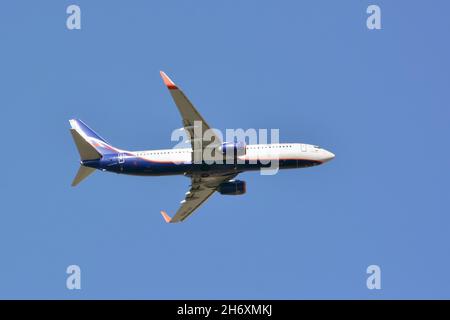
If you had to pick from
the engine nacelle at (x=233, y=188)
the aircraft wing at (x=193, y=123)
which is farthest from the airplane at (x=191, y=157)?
the engine nacelle at (x=233, y=188)

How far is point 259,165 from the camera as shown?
91.6m

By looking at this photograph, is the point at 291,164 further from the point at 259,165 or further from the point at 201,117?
the point at 201,117

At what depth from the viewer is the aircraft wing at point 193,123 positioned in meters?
83.9

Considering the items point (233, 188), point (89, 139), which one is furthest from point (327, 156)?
point (89, 139)

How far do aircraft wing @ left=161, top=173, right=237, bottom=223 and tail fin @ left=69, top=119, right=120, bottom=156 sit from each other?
874 centimetres

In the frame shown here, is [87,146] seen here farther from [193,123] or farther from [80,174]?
[193,123]

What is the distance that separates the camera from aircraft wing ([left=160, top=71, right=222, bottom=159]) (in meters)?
83.9

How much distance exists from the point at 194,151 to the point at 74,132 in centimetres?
1103

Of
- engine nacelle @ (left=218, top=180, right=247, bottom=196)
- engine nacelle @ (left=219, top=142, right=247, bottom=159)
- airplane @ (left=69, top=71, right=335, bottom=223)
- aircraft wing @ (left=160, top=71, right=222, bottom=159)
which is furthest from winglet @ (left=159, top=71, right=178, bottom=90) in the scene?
engine nacelle @ (left=218, top=180, right=247, bottom=196)

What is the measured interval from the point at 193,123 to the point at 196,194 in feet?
43.7

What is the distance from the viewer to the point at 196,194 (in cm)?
9812

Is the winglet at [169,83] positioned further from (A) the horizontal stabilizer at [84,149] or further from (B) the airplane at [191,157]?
(A) the horizontal stabilizer at [84,149]

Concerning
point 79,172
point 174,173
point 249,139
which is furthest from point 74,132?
point 249,139
